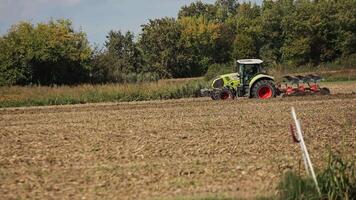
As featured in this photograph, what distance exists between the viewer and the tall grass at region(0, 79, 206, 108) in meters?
35.8

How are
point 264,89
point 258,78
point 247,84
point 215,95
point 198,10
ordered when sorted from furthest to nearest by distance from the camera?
point 198,10 < point 215,95 < point 247,84 < point 264,89 < point 258,78

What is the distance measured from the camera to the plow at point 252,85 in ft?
92.8

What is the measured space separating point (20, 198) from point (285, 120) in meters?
10.4

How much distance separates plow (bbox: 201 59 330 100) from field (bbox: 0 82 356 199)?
8663mm

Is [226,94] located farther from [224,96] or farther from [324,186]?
[324,186]

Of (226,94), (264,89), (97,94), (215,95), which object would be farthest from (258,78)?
(97,94)

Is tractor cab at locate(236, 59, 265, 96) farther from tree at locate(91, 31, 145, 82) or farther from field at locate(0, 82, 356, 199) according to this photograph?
tree at locate(91, 31, 145, 82)

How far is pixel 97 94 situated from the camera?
36.7 m

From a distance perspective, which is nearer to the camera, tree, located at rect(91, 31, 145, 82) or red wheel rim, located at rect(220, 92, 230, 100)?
red wheel rim, located at rect(220, 92, 230, 100)

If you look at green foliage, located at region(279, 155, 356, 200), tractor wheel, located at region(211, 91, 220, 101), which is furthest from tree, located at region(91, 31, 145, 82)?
green foliage, located at region(279, 155, 356, 200)

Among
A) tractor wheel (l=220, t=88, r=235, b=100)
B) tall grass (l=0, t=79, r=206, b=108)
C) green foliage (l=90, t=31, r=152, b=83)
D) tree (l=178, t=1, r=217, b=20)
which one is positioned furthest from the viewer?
tree (l=178, t=1, r=217, b=20)

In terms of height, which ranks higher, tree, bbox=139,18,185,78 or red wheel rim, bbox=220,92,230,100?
tree, bbox=139,18,185,78

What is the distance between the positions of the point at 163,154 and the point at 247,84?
57.5 ft

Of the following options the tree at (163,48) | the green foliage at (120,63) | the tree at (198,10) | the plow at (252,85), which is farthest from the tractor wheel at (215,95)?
the tree at (198,10)
